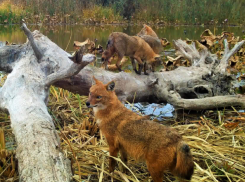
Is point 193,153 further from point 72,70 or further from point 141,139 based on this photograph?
point 72,70

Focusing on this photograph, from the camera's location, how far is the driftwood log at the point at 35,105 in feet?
5.64

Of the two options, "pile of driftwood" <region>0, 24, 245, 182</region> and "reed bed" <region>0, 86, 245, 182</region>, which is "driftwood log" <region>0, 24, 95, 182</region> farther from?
"reed bed" <region>0, 86, 245, 182</region>

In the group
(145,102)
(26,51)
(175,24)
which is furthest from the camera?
(175,24)

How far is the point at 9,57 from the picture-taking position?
3.51 m

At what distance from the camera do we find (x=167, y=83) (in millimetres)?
3826

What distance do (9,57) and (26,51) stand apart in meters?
0.24

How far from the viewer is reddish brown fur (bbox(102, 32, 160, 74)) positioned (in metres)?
3.79

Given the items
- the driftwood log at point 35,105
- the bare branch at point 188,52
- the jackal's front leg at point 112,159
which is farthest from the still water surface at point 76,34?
the jackal's front leg at point 112,159

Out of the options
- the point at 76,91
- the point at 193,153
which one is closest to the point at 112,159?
the point at 193,153

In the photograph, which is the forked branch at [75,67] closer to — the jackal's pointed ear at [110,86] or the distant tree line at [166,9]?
the jackal's pointed ear at [110,86]

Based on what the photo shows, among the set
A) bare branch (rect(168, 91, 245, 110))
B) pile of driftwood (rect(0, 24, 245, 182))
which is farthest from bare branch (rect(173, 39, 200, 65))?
bare branch (rect(168, 91, 245, 110))

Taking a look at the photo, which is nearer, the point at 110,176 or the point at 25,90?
the point at 110,176

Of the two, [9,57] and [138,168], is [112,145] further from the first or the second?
[9,57]

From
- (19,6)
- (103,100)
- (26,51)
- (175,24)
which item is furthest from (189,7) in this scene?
(103,100)
